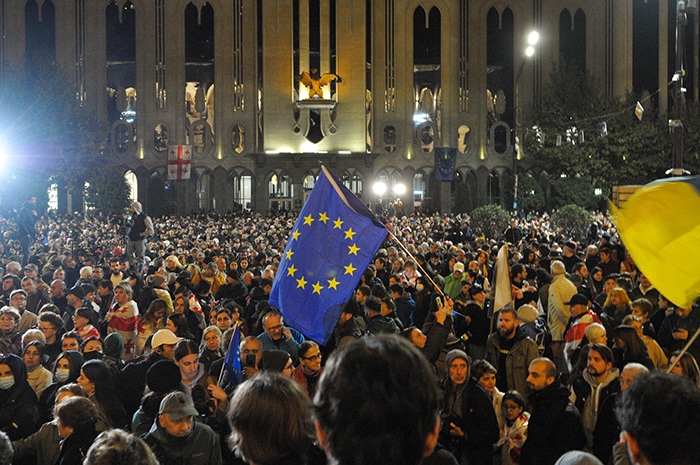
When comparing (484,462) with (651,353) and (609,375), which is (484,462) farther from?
(651,353)

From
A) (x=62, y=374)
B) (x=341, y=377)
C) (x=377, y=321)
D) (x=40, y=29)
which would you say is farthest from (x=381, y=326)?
(x=40, y=29)

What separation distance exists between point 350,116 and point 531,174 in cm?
1175

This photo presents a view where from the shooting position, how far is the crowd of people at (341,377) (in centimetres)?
192

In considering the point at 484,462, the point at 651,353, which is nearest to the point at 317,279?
the point at 484,462

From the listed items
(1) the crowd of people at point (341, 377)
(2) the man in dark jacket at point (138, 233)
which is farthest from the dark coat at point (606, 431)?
(2) the man in dark jacket at point (138, 233)

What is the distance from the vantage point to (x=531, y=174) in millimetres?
41219

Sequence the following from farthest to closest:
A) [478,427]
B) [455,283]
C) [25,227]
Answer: [25,227]
[455,283]
[478,427]

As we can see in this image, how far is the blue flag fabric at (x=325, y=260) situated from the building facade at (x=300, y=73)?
3427 cm

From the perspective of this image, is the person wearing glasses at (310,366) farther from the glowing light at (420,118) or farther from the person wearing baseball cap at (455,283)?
the glowing light at (420,118)

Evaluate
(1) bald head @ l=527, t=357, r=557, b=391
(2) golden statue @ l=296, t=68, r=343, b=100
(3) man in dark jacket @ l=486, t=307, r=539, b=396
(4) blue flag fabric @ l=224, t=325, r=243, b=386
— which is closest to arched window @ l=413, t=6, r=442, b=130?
(2) golden statue @ l=296, t=68, r=343, b=100

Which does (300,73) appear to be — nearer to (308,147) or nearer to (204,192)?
(308,147)

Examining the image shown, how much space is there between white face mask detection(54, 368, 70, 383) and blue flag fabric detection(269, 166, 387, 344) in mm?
1826

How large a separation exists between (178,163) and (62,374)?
3287cm

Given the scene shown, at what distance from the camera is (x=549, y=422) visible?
4426mm
